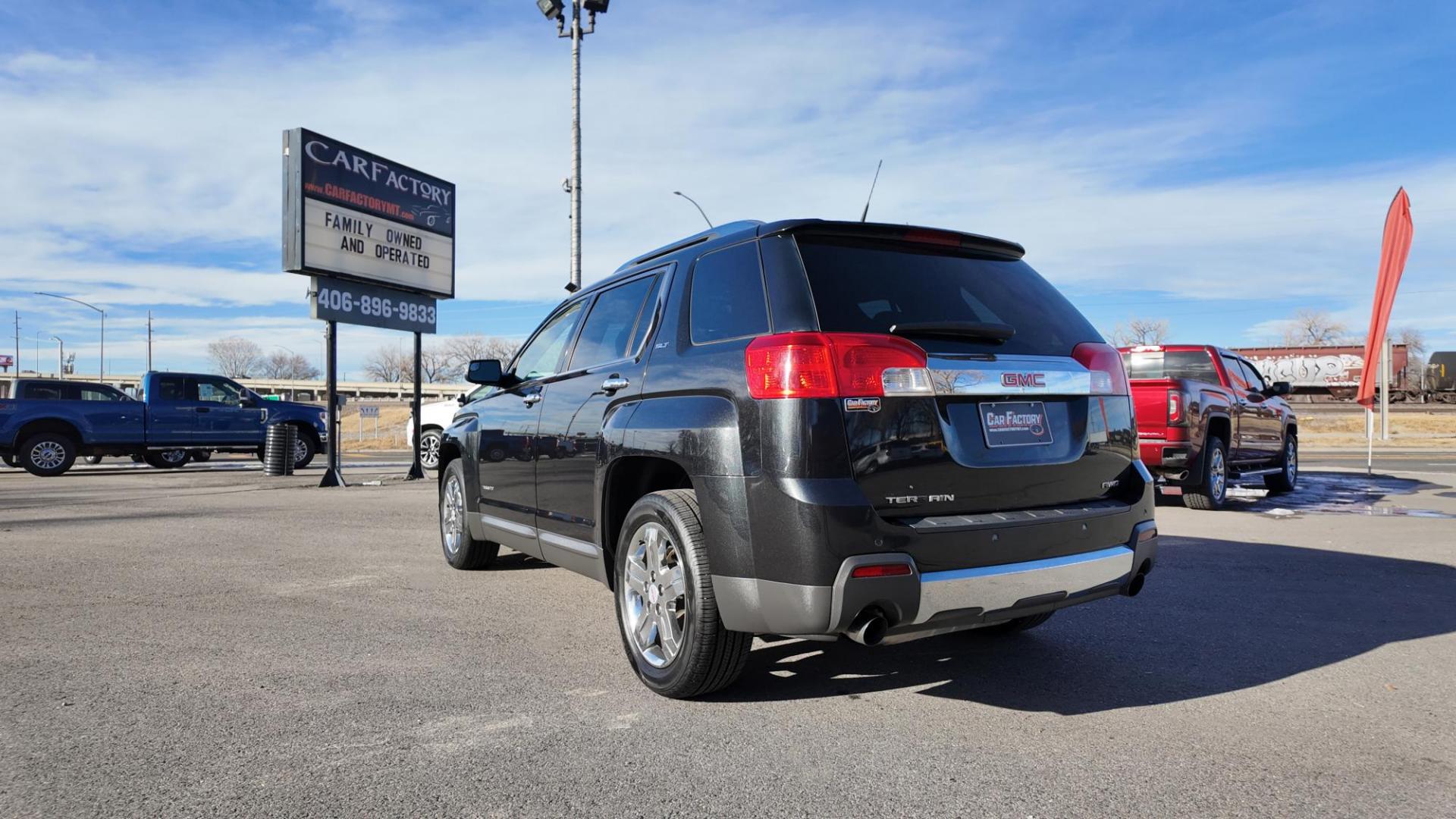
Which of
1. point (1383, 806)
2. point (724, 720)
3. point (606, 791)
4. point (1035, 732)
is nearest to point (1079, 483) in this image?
point (1035, 732)

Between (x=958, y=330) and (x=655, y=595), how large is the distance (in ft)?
5.33

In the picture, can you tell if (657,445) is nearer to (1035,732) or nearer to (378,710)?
(378,710)

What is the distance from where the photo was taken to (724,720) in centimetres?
348

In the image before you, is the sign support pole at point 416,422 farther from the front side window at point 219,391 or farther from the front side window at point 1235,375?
the front side window at point 1235,375

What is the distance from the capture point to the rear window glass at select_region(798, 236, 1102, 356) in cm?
346

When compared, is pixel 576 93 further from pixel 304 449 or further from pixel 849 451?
pixel 849 451

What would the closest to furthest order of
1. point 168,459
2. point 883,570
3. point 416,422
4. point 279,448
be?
point 883,570 → point 279,448 → point 416,422 → point 168,459

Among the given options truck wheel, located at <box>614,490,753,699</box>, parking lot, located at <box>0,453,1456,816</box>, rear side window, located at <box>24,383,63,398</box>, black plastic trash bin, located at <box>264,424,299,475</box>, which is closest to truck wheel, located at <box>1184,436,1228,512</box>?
parking lot, located at <box>0,453,1456,816</box>

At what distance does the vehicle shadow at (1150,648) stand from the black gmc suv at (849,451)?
443mm

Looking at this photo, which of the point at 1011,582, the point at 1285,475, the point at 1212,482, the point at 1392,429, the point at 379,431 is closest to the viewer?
the point at 1011,582

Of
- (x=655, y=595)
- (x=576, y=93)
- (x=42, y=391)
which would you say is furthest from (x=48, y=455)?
(x=655, y=595)

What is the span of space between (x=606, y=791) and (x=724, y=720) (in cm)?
74

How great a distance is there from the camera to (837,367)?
Answer: 3211mm

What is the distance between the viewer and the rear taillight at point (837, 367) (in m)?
3.20
